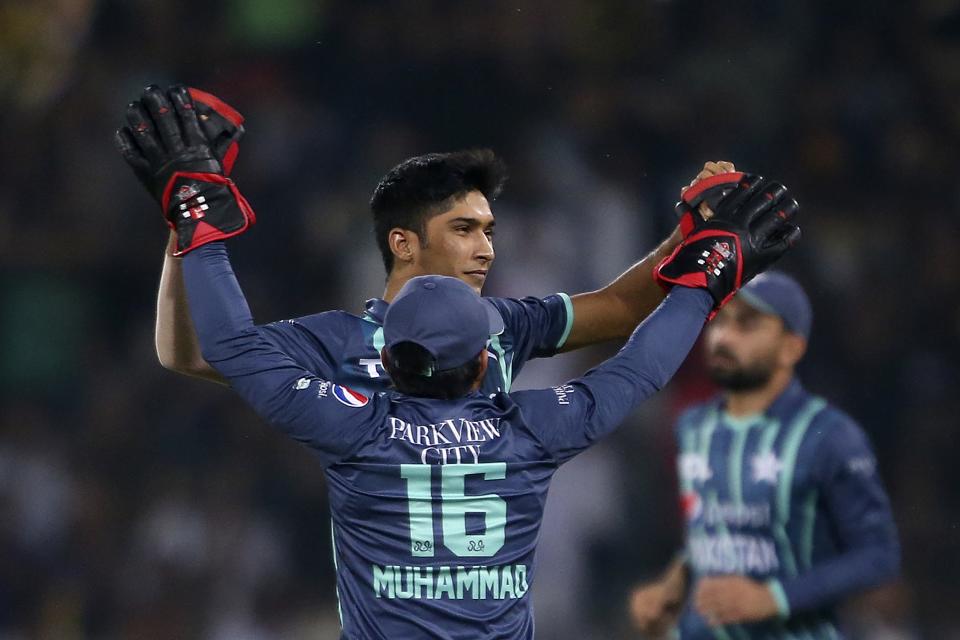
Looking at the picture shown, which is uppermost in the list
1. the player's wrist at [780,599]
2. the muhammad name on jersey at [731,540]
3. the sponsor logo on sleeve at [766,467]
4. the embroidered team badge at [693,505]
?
the sponsor logo on sleeve at [766,467]

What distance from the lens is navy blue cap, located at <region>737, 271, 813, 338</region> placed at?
5078mm

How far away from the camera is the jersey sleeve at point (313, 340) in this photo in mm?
3375

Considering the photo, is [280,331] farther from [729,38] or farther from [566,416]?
[729,38]

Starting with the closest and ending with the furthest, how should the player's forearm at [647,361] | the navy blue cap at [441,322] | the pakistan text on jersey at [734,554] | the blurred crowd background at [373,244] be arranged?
the navy blue cap at [441,322], the player's forearm at [647,361], the pakistan text on jersey at [734,554], the blurred crowd background at [373,244]

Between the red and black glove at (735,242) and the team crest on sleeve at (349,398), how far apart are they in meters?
0.75

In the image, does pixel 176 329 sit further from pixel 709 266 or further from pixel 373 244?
pixel 373 244

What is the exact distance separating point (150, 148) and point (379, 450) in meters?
0.84

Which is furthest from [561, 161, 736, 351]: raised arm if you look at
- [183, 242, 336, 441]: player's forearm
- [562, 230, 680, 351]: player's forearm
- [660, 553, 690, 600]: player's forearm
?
[660, 553, 690, 600]: player's forearm

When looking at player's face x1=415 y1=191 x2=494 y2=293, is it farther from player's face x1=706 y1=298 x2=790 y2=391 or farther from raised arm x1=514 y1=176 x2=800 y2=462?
player's face x1=706 y1=298 x2=790 y2=391

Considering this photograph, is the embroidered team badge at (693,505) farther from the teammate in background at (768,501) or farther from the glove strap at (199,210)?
the glove strap at (199,210)

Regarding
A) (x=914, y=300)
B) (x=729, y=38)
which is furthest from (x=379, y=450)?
(x=729, y=38)

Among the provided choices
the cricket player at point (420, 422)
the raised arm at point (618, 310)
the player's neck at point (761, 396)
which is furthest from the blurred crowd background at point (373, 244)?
the cricket player at point (420, 422)

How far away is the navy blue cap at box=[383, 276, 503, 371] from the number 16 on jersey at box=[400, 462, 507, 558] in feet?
0.72

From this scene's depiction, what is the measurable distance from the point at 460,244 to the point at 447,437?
0.75 m
